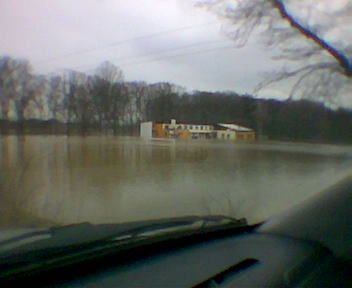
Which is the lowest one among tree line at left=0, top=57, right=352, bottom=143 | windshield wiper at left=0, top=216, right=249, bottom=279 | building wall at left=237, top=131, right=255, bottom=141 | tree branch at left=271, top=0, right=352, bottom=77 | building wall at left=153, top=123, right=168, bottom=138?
windshield wiper at left=0, top=216, right=249, bottom=279

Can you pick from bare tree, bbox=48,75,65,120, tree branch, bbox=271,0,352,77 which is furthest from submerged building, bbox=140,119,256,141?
tree branch, bbox=271,0,352,77

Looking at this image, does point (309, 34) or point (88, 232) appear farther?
point (309, 34)

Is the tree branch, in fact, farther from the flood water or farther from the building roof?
the building roof

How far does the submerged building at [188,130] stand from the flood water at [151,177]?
93 millimetres

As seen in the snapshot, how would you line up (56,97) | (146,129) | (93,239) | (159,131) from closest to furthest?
(93,239), (56,97), (146,129), (159,131)

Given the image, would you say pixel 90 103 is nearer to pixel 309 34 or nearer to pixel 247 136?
pixel 247 136

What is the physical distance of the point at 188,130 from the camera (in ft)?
15.1

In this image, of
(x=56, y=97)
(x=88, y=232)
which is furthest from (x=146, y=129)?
(x=88, y=232)

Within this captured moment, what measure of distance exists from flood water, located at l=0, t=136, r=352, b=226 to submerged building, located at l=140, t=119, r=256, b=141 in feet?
0.31

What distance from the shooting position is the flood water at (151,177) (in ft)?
13.9

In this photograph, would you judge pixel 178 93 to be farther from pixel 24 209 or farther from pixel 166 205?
pixel 24 209

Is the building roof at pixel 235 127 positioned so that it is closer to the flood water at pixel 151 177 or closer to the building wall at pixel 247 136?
the building wall at pixel 247 136

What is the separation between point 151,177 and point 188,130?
2.45ft

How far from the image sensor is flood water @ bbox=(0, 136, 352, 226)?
4.22 m
